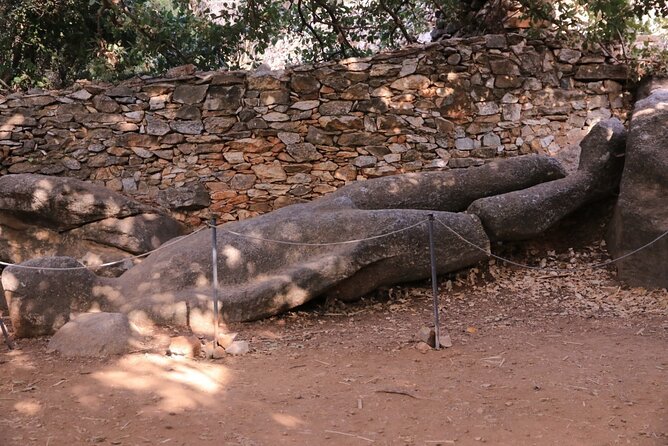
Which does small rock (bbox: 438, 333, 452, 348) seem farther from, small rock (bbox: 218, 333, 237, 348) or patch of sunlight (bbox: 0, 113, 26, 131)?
patch of sunlight (bbox: 0, 113, 26, 131)

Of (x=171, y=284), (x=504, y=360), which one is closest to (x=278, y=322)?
(x=171, y=284)

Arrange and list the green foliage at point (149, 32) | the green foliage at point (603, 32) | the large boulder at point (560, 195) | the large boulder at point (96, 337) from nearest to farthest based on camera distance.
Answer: the large boulder at point (96, 337) → the large boulder at point (560, 195) → the green foliage at point (603, 32) → the green foliage at point (149, 32)

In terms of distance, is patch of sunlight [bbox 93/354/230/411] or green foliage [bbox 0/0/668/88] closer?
patch of sunlight [bbox 93/354/230/411]

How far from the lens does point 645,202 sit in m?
5.11

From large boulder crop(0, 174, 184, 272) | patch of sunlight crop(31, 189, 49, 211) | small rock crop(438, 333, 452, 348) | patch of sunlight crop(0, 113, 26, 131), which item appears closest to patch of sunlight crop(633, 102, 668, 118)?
small rock crop(438, 333, 452, 348)

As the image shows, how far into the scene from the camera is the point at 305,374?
11.9 ft

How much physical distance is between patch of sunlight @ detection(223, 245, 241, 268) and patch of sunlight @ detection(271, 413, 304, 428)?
75.1 inches

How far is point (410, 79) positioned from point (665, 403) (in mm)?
4582

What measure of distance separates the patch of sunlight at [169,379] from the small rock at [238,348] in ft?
0.77

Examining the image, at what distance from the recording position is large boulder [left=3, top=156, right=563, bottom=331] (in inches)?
177

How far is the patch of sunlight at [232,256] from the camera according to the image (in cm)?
474

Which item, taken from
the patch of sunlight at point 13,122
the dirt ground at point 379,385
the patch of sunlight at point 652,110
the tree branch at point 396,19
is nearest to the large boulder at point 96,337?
the dirt ground at point 379,385

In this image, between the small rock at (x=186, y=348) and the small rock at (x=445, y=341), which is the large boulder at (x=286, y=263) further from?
the small rock at (x=445, y=341)

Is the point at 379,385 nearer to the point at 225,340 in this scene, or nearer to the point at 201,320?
the point at 225,340
